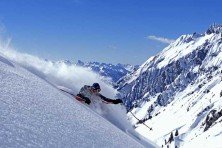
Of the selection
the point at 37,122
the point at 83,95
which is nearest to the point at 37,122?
the point at 37,122

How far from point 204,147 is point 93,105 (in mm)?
157340

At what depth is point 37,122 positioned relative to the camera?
8.34 meters

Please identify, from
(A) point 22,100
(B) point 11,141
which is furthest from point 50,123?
(B) point 11,141

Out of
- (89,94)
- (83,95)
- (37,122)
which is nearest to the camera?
(37,122)

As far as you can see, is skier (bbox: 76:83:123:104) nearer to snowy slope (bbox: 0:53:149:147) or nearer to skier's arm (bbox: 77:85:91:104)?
skier's arm (bbox: 77:85:91:104)

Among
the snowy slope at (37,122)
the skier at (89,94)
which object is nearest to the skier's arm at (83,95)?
the skier at (89,94)

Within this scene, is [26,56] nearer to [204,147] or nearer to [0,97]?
[0,97]

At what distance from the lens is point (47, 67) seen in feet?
88.6

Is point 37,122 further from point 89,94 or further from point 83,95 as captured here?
point 89,94

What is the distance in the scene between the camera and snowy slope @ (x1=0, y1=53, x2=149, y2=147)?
23.3ft

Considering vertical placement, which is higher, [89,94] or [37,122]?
[89,94]

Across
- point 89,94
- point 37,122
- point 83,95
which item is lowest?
point 37,122

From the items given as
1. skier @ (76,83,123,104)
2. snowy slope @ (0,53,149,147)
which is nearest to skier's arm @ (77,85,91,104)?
skier @ (76,83,123,104)

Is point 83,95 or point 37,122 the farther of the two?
point 83,95
